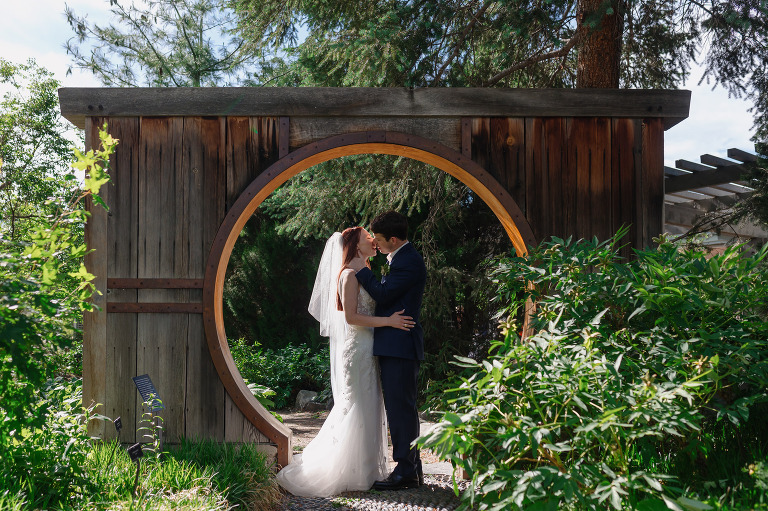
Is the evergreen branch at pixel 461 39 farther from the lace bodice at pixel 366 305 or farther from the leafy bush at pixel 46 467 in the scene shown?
the leafy bush at pixel 46 467

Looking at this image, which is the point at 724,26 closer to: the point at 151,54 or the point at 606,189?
the point at 606,189

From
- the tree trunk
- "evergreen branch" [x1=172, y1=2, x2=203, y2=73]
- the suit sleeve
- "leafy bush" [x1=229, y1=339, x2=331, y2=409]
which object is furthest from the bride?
"evergreen branch" [x1=172, y1=2, x2=203, y2=73]

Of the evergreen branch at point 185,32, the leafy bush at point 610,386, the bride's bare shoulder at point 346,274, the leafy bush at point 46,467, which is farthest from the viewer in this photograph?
the evergreen branch at point 185,32

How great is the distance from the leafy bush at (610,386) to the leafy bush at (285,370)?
564 cm

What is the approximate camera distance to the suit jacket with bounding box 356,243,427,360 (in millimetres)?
3650

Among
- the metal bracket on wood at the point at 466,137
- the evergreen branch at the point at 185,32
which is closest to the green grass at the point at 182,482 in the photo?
the metal bracket on wood at the point at 466,137

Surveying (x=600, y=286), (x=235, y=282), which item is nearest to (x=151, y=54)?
(x=235, y=282)

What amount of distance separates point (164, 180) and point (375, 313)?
1.44m

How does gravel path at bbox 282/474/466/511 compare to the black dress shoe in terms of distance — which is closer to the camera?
gravel path at bbox 282/474/466/511

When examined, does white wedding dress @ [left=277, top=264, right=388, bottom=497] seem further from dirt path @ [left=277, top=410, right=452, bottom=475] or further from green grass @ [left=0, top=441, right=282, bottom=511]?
dirt path @ [left=277, top=410, right=452, bottom=475]

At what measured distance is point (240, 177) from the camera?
12.1ft

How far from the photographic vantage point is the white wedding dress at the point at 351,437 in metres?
3.60

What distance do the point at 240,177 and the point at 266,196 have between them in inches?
7.2

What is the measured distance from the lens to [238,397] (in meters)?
3.60
